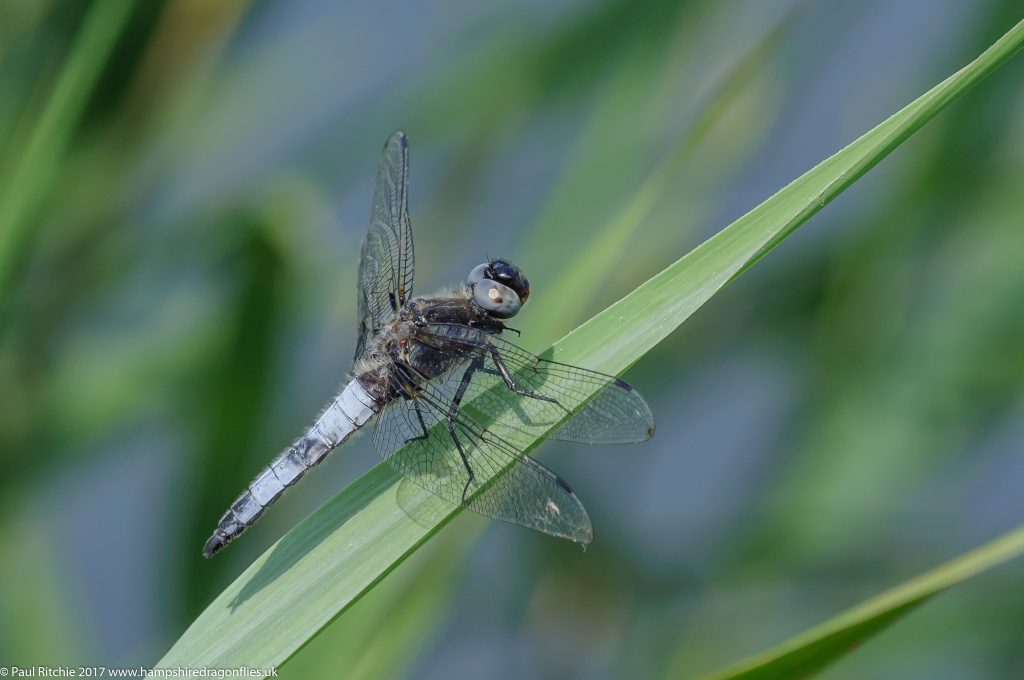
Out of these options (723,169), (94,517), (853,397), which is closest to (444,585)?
(853,397)

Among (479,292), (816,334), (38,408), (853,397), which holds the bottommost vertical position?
(853,397)

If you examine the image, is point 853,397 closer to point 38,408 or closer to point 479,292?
point 479,292

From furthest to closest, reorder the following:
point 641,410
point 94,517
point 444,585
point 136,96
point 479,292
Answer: point 94,517
point 136,96
point 479,292
point 444,585
point 641,410

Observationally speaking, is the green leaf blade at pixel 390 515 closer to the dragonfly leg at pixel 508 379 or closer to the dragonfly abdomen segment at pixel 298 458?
the dragonfly leg at pixel 508 379

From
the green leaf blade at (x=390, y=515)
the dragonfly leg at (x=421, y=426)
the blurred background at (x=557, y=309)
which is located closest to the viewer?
the green leaf blade at (x=390, y=515)

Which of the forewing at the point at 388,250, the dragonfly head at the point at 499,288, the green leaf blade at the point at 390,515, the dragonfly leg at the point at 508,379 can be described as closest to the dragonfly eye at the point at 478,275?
the dragonfly head at the point at 499,288

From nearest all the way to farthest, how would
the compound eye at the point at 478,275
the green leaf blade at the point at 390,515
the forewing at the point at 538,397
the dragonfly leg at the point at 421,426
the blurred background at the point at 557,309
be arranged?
the green leaf blade at the point at 390,515
the forewing at the point at 538,397
the dragonfly leg at the point at 421,426
the blurred background at the point at 557,309
the compound eye at the point at 478,275
